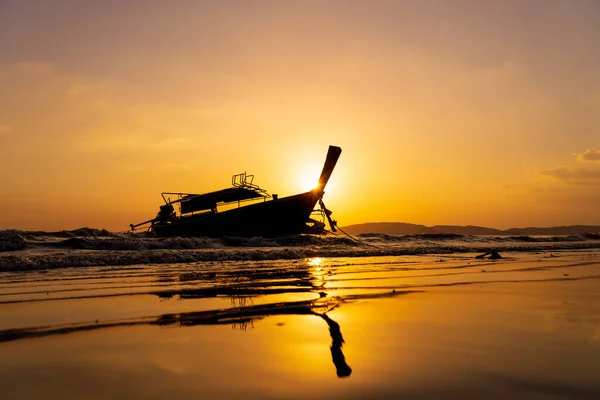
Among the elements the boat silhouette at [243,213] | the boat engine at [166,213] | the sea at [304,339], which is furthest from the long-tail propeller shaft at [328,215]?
the sea at [304,339]

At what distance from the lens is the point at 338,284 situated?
8.66m

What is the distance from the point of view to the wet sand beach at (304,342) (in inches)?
117

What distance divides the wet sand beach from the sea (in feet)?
0.05

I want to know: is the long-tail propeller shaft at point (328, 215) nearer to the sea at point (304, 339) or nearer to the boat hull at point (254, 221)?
the boat hull at point (254, 221)

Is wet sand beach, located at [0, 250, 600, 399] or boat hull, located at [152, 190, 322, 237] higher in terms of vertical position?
boat hull, located at [152, 190, 322, 237]

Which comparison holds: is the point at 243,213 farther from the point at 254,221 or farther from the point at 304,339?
the point at 304,339

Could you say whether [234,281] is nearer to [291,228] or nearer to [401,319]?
[401,319]

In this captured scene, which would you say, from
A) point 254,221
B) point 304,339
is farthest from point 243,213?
point 304,339

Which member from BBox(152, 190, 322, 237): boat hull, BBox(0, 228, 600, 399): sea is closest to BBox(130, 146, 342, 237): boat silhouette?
BBox(152, 190, 322, 237): boat hull

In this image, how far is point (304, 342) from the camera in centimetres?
412

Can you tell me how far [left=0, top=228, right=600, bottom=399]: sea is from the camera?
2979 millimetres

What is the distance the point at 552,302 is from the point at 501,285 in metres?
1.97

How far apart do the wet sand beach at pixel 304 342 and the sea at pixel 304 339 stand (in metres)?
0.02

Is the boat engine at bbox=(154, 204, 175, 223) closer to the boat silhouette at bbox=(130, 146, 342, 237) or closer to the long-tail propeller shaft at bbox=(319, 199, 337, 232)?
the boat silhouette at bbox=(130, 146, 342, 237)
